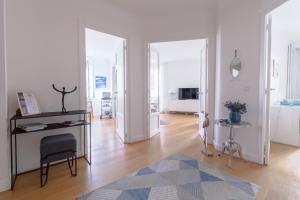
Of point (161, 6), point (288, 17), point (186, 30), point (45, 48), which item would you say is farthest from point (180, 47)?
point (45, 48)

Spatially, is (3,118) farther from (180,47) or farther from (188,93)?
(188,93)

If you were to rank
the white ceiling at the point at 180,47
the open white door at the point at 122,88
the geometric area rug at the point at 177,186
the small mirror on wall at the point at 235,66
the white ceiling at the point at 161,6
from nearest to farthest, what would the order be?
the geometric area rug at the point at 177,186
the small mirror on wall at the point at 235,66
the white ceiling at the point at 161,6
the open white door at the point at 122,88
the white ceiling at the point at 180,47

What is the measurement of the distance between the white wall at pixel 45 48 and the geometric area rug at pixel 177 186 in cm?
135

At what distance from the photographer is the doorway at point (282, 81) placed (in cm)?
269

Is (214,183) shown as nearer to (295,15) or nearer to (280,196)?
(280,196)

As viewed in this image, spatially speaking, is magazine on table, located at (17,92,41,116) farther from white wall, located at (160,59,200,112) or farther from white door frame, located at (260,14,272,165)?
white wall, located at (160,59,200,112)

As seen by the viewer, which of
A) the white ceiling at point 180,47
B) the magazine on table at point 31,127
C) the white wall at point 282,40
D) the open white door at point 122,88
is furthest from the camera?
the white ceiling at point 180,47

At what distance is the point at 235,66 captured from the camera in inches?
118

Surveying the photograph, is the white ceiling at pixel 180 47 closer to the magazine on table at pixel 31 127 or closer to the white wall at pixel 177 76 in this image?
the white wall at pixel 177 76

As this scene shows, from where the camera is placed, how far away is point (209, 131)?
12.2ft

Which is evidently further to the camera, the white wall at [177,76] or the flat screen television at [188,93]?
the white wall at [177,76]

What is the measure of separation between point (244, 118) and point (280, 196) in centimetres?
127

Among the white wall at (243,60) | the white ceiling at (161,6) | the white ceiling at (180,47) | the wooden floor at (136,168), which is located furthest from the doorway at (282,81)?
the white ceiling at (180,47)

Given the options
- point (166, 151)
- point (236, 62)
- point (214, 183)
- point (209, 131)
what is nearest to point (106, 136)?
point (166, 151)
